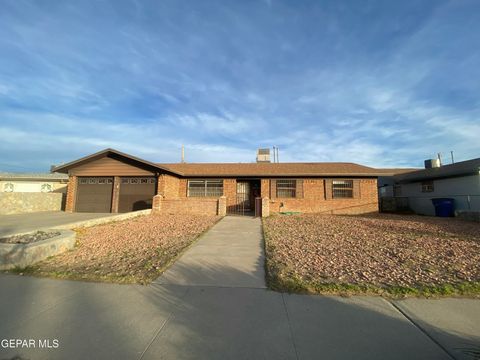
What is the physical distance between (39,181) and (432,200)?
34.7 metres

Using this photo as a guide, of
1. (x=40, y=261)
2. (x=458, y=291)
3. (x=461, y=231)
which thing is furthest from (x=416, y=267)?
(x=40, y=261)

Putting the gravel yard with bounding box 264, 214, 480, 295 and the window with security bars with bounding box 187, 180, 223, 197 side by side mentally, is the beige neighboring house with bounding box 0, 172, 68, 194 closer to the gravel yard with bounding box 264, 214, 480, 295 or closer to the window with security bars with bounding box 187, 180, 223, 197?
the window with security bars with bounding box 187, 180, 223, 197

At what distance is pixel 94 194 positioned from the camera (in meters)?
15.7

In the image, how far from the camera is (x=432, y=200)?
15.3 meters

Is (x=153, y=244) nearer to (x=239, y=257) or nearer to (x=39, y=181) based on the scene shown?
(x=239, y=257)

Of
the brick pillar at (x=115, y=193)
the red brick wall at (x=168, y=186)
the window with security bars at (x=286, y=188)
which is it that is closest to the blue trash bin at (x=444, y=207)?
the window with security bars at (x=286, y=188)

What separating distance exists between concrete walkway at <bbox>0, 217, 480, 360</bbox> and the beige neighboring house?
24.6 metres

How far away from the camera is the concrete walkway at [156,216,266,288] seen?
4.20 metres

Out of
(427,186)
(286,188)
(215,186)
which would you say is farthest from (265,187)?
(427,186)

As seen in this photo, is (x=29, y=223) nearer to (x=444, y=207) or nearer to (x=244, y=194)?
(x=244, y=194)

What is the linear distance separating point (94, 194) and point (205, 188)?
7475mm

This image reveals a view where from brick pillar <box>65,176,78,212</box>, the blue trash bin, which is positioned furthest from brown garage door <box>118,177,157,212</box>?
the blue trash bin

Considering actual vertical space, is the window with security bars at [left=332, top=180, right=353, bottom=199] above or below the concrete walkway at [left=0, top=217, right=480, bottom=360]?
above

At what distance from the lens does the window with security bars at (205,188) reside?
16781 mm
